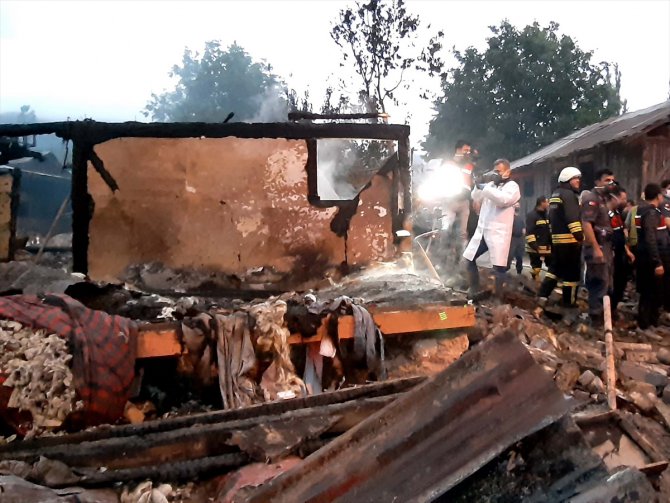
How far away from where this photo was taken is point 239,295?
5.04m

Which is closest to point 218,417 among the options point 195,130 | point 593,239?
point 195,130

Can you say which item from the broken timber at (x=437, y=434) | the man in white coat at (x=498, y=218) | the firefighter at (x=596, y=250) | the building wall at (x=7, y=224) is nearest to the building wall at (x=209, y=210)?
the man in white coat at (x=498, y=218)

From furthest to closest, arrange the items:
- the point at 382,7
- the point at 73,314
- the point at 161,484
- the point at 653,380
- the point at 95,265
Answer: the point at 382,7 < the point at 95,265 < the point at 653,380 < the point at 73,314 < the point at 161,484

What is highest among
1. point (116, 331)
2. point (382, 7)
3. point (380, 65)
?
point (382, 7)

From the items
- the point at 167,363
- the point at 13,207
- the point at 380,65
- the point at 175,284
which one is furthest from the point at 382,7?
the point at 167,363

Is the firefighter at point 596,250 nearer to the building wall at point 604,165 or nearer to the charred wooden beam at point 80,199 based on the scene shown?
the charred wooden beam at point 80,199

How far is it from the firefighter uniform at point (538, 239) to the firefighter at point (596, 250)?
1.13 m

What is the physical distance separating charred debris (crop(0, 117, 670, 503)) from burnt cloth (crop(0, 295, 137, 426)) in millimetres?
10

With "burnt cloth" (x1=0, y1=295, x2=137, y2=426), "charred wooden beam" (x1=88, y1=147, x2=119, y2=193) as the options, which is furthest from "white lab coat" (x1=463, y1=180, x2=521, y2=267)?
"burnt cloth" (x1=0, y1=295, x2=137, y2=426)

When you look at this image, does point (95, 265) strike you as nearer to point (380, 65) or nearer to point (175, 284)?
point (175, 284)

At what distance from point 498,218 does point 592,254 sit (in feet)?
3.62

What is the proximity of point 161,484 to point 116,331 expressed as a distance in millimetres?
945

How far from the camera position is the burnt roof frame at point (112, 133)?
527cm

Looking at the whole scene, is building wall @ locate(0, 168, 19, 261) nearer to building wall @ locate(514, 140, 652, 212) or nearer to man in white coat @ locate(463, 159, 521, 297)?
man in white coat @ locate(463, 159, 521, 297)
